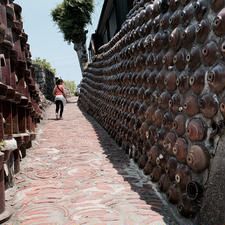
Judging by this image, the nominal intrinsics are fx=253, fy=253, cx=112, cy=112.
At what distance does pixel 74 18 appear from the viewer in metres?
20.0

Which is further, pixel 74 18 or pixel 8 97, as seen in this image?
pixel 74 18

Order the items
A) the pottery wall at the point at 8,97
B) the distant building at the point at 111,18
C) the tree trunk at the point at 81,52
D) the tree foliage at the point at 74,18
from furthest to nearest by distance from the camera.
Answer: the tree trunk at the point at 81,52 → the tree foliage at the point at 74,18 → the distant building at the point at 111,18 → the pottery wall at the point at 8,97

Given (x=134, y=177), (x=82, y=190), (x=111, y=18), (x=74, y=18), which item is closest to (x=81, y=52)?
(x=74, y=18)

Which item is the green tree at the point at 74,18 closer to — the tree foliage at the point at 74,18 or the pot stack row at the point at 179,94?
the tree foliage at the point at 74,18

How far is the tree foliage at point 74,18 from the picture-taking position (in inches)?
775

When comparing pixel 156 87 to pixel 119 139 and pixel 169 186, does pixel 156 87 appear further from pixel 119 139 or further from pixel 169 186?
pixel 119 139

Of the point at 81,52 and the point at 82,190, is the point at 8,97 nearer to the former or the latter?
the point at 82,190

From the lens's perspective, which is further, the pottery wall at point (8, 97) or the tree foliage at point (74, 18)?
the tree foliage at point (74, 18)

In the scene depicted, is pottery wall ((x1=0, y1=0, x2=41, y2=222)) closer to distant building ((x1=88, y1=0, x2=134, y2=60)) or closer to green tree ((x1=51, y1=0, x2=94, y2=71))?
distant building ((x1=88, y1=0, x2=134, y2=60))

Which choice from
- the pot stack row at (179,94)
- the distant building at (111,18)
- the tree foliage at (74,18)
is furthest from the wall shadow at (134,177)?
the tree foliage at (74,18)

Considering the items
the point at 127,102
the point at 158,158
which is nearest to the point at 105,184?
the point at 158,158

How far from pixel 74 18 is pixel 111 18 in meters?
9.77

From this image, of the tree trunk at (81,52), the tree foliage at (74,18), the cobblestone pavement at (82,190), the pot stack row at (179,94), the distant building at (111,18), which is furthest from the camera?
the tree trunk at (81,52)

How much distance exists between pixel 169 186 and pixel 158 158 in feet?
1.39
